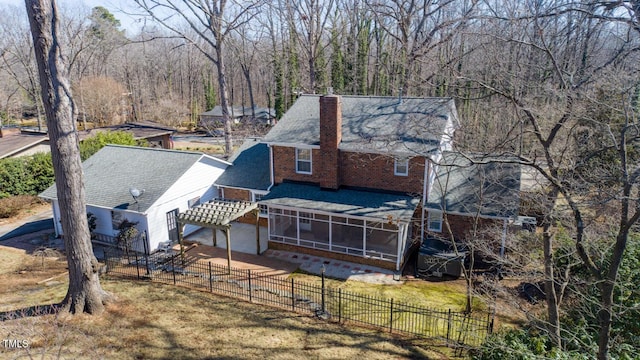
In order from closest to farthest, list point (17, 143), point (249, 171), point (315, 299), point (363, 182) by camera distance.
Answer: point (315, 299) < point (363, 182) < point (249, 171) < point (17, 143)

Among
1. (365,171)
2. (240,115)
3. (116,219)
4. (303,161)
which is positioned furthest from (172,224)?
(240,115)

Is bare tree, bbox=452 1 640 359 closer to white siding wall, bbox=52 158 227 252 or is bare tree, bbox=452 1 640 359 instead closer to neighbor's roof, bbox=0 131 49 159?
white siding wall, bbox=52 158 227 252

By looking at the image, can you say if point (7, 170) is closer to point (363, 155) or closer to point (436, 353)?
point (363, 155)

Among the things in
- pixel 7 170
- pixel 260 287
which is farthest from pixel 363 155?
pixel 7 170

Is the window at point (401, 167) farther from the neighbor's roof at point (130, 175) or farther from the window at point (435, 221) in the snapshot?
the neighbor's roof at point (130, 175)

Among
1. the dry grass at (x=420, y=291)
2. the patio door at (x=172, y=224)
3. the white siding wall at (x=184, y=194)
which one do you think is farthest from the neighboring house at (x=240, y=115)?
the dry grass at (x=420, y=291)

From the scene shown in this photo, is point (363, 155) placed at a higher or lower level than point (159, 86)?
lower

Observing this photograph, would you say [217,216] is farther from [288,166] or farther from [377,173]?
[377,173]

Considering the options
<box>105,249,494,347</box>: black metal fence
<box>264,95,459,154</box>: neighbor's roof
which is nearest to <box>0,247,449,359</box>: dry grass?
<box>105,249,494,347</box>: black metal fence
